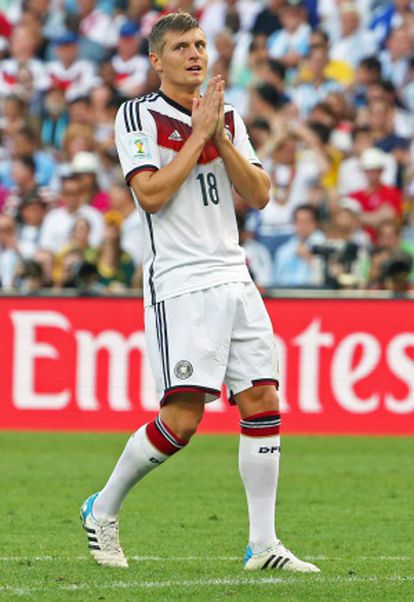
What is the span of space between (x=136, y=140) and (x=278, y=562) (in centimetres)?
191

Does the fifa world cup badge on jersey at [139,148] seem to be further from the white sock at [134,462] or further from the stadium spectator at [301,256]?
the stadium spectator at [301,256]

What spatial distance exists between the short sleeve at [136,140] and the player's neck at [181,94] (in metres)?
0.13

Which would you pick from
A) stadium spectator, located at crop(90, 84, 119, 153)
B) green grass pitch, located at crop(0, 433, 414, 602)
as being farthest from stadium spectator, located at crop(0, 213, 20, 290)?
stadium spectator, located at crop(90, 84, 119, 153)

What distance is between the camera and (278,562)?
702cm

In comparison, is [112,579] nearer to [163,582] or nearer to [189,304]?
[163,582]

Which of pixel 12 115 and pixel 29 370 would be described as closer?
pixel 29 370

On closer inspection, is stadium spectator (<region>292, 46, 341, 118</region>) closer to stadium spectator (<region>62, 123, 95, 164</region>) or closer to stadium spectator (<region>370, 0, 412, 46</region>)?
stadium spectator (<region>370, 0, 412, 46</region>)

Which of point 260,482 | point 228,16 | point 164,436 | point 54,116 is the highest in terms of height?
point 228,16

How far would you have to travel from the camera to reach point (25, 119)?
64.2 feet

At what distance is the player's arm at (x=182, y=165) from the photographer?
6.75 meters

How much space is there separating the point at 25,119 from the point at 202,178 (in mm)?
12895

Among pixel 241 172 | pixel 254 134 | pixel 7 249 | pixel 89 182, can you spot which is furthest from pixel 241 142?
pixel 254 134

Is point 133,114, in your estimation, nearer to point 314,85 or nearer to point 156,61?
point 156,61

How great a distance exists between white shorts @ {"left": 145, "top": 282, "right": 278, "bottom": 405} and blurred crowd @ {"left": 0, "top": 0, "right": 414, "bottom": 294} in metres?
7.81
